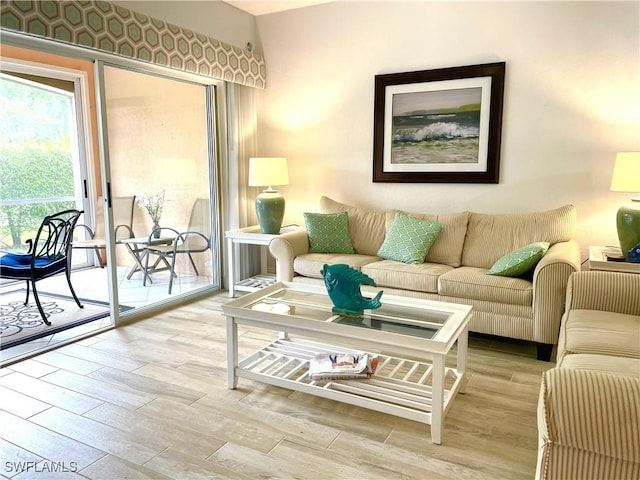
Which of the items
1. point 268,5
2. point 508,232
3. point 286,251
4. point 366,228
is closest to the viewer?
point 508,232

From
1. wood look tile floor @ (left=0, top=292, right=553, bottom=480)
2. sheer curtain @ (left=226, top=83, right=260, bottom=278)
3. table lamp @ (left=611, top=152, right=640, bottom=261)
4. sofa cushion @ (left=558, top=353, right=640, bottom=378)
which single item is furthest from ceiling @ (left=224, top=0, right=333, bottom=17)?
sofa cushion @ (left=558, top=353, right=640, bottom=378)

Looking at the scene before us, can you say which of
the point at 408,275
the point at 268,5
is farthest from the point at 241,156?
the point at 408,275

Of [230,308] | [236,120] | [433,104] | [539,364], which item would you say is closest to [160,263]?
[236,120]

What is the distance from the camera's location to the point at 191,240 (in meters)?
4.21

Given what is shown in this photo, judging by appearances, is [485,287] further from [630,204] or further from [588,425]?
[588,425]

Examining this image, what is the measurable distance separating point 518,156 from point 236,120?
8.15 feet

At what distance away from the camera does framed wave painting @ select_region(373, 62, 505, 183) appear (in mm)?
3607

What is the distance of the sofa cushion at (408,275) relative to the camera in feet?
10.3

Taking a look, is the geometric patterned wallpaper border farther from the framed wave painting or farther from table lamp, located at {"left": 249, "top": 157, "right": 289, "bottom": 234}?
the framed wave painting

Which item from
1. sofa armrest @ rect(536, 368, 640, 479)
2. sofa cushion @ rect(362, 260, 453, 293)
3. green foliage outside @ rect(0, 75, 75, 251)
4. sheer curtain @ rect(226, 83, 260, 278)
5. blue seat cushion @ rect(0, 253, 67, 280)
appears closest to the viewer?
sofa armrest @ rect(536, 368, 640, 479)

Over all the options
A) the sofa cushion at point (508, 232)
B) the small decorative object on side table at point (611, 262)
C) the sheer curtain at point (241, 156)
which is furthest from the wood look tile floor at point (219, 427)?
the sheer curtain at point (241, 156)

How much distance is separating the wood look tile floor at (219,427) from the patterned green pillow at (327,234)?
1309 mm

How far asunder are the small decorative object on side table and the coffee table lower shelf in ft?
3.67

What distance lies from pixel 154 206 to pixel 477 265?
8.63 ft
